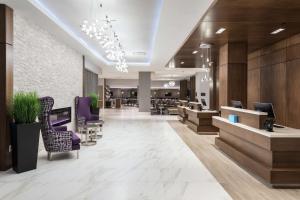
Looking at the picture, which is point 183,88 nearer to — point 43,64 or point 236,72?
point 236,72

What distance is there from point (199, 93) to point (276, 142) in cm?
1630

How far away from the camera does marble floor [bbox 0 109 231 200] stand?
3547mm

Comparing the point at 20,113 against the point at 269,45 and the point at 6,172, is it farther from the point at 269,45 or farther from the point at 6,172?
the point at 269,45

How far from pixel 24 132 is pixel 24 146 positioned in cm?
26

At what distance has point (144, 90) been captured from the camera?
1855 centimetres

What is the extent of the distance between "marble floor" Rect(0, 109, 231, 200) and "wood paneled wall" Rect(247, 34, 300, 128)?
351cm

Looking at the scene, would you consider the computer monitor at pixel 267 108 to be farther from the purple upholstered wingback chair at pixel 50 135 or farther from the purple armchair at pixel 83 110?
the purple armchair at pixel 83 110

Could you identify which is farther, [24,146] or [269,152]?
[24,146]

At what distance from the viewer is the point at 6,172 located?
459cm

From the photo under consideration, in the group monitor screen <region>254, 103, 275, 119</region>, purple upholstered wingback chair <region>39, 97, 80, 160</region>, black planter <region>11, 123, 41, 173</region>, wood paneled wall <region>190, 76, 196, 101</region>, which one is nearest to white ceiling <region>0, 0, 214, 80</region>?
purple upholstered wingback chair <region>39, 97, 80, 160</region>

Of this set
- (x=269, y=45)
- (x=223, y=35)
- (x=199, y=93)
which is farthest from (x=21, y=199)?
(x=199, y=93)

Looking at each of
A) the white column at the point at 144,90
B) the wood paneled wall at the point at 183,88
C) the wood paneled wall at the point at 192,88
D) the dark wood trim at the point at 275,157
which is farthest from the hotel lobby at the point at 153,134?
the wood paneled wall at the point at 183,88

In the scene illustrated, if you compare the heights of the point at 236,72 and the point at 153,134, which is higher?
the point at 236,72

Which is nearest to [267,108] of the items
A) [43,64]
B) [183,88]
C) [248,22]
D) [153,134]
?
[248,22]
